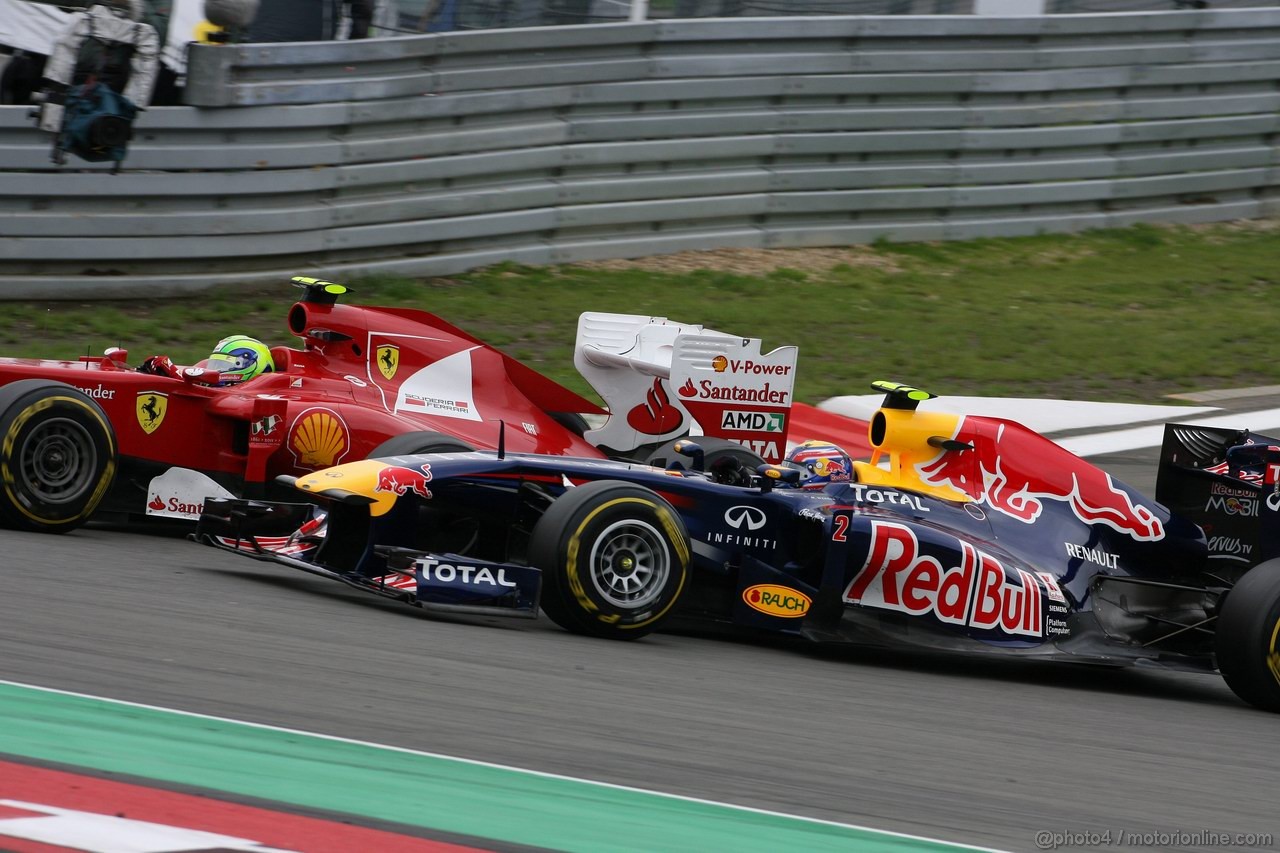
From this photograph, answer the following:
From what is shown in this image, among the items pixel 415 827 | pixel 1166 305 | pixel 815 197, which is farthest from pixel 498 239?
pixel 415 827

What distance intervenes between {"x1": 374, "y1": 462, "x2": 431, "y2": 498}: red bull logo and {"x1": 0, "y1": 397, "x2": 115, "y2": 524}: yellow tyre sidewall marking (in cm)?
145

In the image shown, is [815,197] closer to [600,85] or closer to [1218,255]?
[600,85]

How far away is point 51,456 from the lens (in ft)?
21.5

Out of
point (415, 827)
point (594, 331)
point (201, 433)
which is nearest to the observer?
point (415, 827)

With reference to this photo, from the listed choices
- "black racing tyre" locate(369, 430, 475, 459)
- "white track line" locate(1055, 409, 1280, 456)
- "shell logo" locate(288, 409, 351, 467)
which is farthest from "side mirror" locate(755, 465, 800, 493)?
"white track line" locate(1055, 409, 1280, 456)

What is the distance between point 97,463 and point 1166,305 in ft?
40.0

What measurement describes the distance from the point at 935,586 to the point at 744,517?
0.83 metres

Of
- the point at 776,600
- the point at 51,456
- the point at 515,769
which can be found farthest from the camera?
the point at 51,456

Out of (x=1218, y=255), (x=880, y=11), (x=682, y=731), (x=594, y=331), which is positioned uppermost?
(x=880, y=11)

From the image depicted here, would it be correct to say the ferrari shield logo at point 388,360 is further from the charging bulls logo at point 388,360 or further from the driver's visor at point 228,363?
the driver's visor at point 228,363

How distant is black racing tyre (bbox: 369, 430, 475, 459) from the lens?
23.5ft

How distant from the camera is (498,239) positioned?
14203 mm

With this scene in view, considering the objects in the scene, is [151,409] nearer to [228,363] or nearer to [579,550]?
[228,363]

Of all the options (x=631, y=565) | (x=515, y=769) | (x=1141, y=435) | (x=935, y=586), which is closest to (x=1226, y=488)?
(x=935, y=586)
